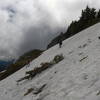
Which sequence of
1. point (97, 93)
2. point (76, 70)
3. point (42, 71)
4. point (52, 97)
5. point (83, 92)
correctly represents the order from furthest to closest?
1. point (42, 71)
2. point (76, 70)
3. point (52, 97)
4. point (83, 92)
5. point (97, 93)

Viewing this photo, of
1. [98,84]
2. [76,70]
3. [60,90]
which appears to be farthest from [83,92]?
[76,70]

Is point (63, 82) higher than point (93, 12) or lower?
lower

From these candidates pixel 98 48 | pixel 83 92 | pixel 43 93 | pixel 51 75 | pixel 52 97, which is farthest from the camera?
pixel 98 48

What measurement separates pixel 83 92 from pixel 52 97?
1.95m

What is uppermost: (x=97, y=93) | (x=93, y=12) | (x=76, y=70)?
(x=93, y=12)

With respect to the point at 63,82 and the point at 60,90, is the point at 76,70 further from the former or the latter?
the point at 60,90

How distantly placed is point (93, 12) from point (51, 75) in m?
49.1

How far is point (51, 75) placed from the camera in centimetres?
1542

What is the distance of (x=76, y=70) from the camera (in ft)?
44.4

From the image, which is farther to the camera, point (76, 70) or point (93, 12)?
point (93, 12)

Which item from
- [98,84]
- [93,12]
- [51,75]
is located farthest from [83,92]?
[93,12]

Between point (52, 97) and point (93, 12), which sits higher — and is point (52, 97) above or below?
below

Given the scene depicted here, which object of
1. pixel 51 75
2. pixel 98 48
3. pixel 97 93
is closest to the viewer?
pixel 97 93

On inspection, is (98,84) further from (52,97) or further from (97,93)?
(52,97)
